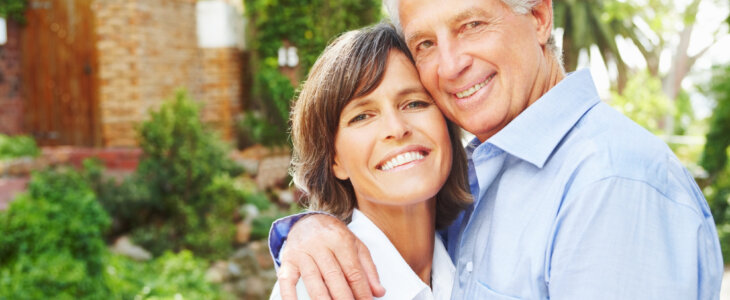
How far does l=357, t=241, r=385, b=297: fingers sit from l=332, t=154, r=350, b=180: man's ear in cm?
27

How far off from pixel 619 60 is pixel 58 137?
1403 centimetres

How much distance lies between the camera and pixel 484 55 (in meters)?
1.55

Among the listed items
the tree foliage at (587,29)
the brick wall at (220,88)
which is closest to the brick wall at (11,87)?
the brick wall at (220,88)

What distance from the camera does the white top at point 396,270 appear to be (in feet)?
5.32

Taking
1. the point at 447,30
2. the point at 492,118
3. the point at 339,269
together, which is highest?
the point at 447,30

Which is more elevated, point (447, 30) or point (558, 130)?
point (447, 30)

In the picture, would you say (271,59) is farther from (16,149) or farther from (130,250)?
(130,250)

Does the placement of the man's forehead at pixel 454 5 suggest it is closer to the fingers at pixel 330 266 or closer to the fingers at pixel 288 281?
the fingers at pixel 330 266

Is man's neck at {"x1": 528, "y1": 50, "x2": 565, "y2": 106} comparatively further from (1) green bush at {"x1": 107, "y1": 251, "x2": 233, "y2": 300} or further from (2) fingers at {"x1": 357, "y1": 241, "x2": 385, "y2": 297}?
(1) green bush at {"x1": 107, "y1": 251, "x2": 233, "y2": 300}

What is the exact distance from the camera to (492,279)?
51.9 inches

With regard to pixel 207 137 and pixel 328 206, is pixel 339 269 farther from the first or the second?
pixel 207 137

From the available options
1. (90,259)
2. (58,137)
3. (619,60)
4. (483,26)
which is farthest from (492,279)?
(619,60)

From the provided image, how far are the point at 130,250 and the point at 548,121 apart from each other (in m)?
5.09

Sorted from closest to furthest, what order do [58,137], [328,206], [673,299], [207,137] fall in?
[673,299] → [328,206] → [207,137] → [58,137]
